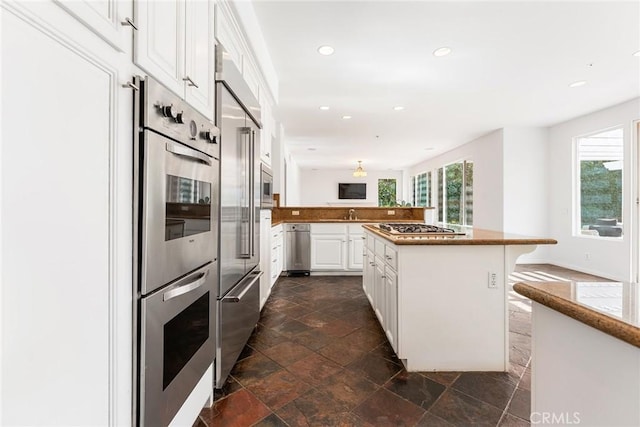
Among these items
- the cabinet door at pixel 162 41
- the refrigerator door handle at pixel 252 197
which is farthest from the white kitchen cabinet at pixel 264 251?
the cabinet door at pixel 162 41

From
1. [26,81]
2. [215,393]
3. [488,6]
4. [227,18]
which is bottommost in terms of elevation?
[215,393]

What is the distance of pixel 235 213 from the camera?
184 centimetres

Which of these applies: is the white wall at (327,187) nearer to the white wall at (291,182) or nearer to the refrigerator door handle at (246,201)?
the white wall at (291,182)

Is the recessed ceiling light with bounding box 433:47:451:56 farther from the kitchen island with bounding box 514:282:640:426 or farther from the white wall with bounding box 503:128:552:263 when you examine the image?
the white wall with bounding box 503:128:552:263

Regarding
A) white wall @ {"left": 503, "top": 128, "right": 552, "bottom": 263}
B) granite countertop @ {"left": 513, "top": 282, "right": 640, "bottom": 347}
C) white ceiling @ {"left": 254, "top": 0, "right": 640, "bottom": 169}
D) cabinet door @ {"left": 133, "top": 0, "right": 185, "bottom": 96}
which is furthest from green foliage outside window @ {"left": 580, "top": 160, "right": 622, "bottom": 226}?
cabinet door @ {"left": 133, "top": 0, "right": 185, "bottom": 96}

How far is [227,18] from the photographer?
6.18ft

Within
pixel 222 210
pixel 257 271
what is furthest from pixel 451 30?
pixel 257 271

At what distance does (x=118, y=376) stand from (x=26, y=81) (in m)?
0.83

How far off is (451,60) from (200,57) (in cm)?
268

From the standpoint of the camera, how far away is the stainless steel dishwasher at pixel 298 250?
15.9 ft

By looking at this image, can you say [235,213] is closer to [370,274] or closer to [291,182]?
[370,274]

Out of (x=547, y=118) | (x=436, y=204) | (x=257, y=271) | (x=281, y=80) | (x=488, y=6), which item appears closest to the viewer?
(x=488, y=6)

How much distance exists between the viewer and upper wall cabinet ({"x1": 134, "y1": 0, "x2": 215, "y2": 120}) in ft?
3.22

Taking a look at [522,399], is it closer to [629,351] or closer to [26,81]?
[629,351]
